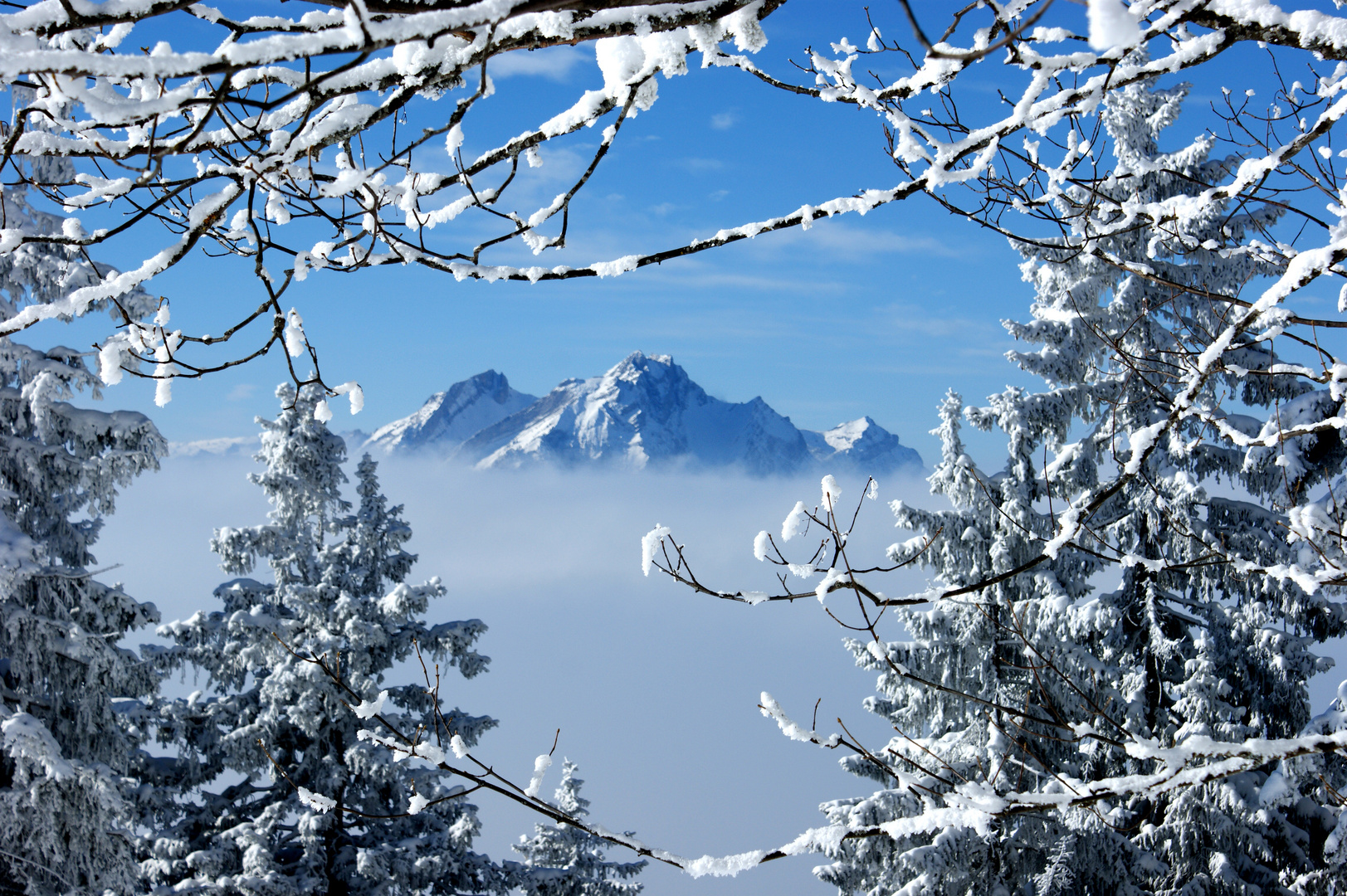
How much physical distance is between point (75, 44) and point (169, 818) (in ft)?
42.5

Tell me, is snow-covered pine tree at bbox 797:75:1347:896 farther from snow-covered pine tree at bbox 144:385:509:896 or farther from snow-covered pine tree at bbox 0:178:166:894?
snow-covered pine tree at bbox 0:178:166:894

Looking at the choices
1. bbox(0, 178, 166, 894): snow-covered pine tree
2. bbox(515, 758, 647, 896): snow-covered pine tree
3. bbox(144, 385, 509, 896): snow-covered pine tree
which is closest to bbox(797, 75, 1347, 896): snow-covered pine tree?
bbox(515, 758, 647, 896): snow-covered pine tree

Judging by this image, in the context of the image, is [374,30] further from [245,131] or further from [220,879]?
[220,879]

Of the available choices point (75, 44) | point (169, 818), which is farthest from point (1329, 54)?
point (169, 818)

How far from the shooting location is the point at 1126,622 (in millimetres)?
12484

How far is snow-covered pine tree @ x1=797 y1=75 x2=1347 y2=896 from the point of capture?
10.7 m

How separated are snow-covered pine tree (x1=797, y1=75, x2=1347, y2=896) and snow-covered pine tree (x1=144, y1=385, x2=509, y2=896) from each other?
5923mm

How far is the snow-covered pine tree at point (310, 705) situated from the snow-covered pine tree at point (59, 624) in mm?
1455

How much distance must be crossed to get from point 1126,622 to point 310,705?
38.2ft

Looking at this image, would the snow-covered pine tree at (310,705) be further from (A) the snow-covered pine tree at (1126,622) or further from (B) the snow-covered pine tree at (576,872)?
(A) the snow-covered pine tree at (1126,622)

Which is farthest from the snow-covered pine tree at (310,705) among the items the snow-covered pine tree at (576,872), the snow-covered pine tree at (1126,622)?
the snow-covered pine tree at (1126,622)

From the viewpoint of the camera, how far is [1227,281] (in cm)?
1168

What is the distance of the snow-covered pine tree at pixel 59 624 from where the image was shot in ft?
28.6

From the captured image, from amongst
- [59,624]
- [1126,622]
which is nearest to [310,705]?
[59,624]
